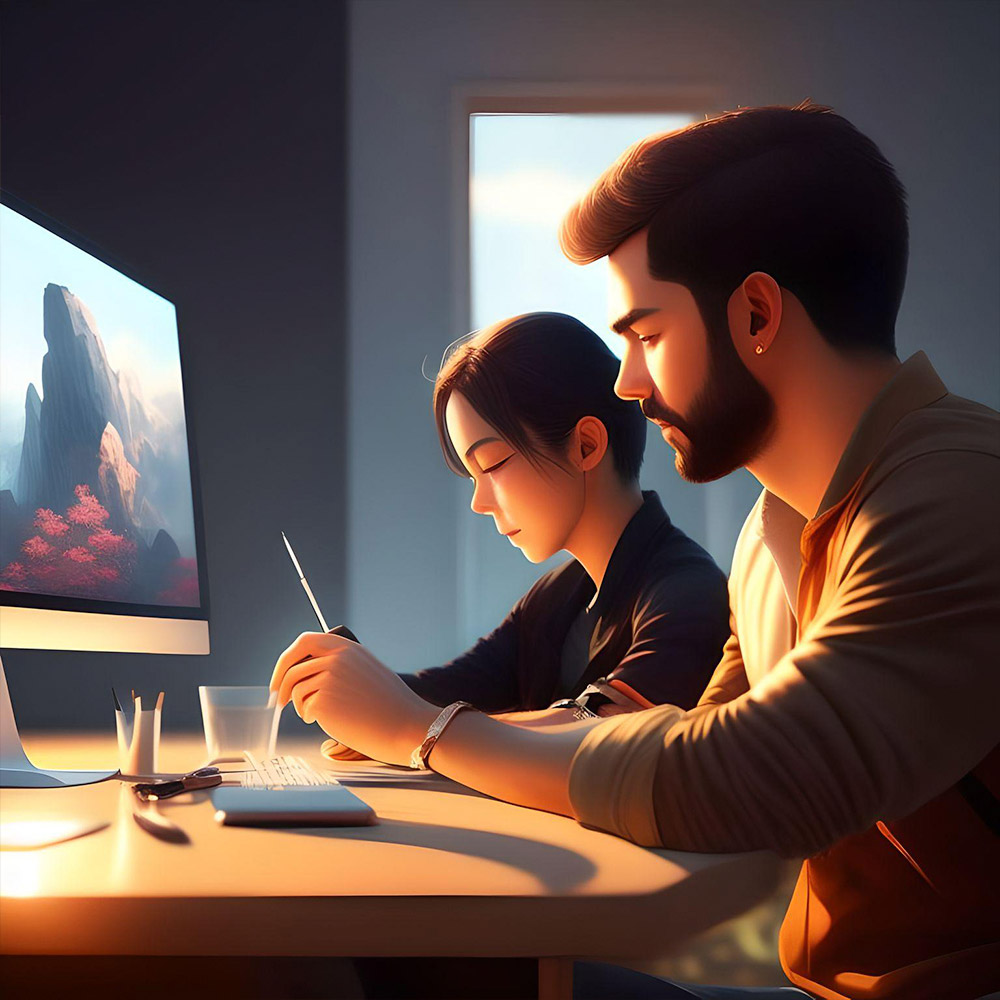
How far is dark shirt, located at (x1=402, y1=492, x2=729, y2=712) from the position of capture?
1.23 meters

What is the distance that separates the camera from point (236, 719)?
43.9 inches

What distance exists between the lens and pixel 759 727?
592mm

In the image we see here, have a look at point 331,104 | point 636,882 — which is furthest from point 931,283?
point 636,882

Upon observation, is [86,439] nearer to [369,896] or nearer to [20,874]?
[20,874]

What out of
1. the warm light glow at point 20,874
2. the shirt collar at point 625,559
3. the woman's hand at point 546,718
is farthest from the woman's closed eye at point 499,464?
the warm light glow at point 20,874

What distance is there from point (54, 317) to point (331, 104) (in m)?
1.80

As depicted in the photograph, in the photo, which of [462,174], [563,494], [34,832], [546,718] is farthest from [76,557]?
[462,174]

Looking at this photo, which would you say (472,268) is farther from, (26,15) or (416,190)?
(26,15)

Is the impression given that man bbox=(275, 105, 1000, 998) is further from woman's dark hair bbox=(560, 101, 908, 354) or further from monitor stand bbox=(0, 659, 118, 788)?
monitor stand bbox=(0, 659, 118, 788)

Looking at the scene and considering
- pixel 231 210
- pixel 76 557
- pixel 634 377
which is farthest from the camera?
pixel 231 210

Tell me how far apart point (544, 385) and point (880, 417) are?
2.68ft

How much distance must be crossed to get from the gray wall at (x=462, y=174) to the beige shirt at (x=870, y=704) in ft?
6.33

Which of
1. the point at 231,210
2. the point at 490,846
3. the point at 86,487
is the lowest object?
the point at 490,846

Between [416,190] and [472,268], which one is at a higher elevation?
[416,190]
